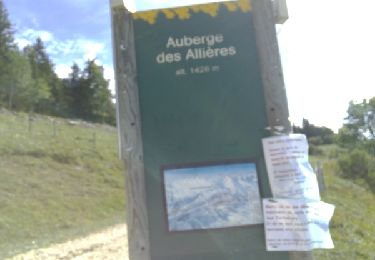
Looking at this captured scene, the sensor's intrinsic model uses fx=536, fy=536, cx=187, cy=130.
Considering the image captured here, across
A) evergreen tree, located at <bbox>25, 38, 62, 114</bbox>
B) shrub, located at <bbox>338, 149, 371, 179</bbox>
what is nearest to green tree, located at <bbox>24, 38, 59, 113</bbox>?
evergreen tree, located at <bbox>25, 38, 62, 114</bbox>

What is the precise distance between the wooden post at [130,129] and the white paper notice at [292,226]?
34.0 inches

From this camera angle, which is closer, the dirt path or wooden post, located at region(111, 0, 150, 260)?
wooden post, located at region(111, 0, 150, 260)

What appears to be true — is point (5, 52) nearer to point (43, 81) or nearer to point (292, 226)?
point (43, 81)

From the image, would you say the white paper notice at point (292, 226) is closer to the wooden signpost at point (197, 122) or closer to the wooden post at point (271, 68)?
the wooden signpost at point (197, 122)

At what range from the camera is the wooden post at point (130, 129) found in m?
3.79

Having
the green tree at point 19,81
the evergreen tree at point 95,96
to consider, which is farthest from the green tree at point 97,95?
the green tree at point 19,81

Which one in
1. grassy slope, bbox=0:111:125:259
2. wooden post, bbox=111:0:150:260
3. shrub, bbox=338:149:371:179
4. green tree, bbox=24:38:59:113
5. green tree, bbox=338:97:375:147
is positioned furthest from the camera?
green tree, bbox=338:97:375:147

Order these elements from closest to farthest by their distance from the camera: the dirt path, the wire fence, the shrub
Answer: the dirt path → the wire fence → the shrub

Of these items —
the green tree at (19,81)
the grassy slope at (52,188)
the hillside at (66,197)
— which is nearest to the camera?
the hillside at (66,197)

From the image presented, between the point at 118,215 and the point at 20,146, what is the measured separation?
9921mm

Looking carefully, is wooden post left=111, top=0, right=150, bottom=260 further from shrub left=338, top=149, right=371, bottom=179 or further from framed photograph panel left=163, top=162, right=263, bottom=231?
shrub left=338, top=149, right=371, bottom=179

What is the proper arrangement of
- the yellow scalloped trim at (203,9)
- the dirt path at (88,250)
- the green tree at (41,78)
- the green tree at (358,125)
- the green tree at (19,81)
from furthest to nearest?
the green tree at (358,125) → the green tree at (41,78) → the green tree at (19,81) → the dirt path at (88,250) → the yellow scalloped trim at (203,9)

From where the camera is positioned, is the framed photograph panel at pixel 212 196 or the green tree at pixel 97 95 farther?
the green tree at pixel 97 95

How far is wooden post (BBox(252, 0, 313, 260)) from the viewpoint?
12.6 feet
